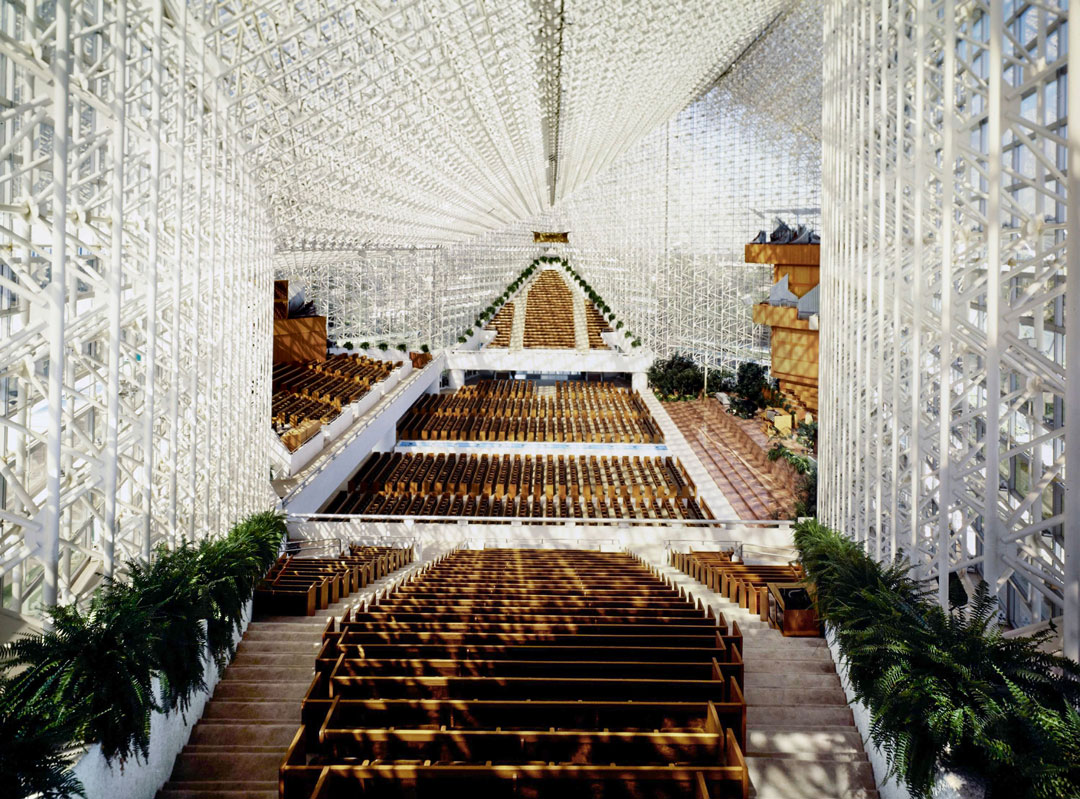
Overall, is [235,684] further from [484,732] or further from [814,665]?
[814,665]

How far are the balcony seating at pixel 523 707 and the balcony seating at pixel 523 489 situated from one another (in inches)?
397

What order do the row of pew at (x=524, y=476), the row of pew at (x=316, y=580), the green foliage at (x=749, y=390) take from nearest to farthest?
the row of pew at (x=316, y=580), the row of pew at (x=524, y=476), the green foliage at (x=749, y=390)

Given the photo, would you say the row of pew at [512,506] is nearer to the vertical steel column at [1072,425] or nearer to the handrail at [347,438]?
the handrail at [347,438]

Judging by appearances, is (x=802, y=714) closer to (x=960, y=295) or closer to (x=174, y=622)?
(x=960, y=295)

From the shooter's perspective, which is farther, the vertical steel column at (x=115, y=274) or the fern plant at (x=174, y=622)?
the vertical steel column at (x=115, y=274)

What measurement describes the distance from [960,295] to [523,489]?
13.7m

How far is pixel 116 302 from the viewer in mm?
6852

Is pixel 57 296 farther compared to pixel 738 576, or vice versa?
pixel 738 576

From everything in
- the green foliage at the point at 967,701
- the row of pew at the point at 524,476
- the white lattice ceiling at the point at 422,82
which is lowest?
the row of pew at the point at 524,476

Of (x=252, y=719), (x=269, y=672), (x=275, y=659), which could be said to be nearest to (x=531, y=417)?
(x=275, y=659)

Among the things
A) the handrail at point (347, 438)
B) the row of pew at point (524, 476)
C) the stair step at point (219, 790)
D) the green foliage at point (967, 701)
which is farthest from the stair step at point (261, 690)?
the row of pew at point (524, 476)

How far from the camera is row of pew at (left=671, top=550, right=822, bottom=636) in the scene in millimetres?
8359

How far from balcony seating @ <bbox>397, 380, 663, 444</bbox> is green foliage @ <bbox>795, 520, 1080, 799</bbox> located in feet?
67.4

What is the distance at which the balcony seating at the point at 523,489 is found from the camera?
730 inches
